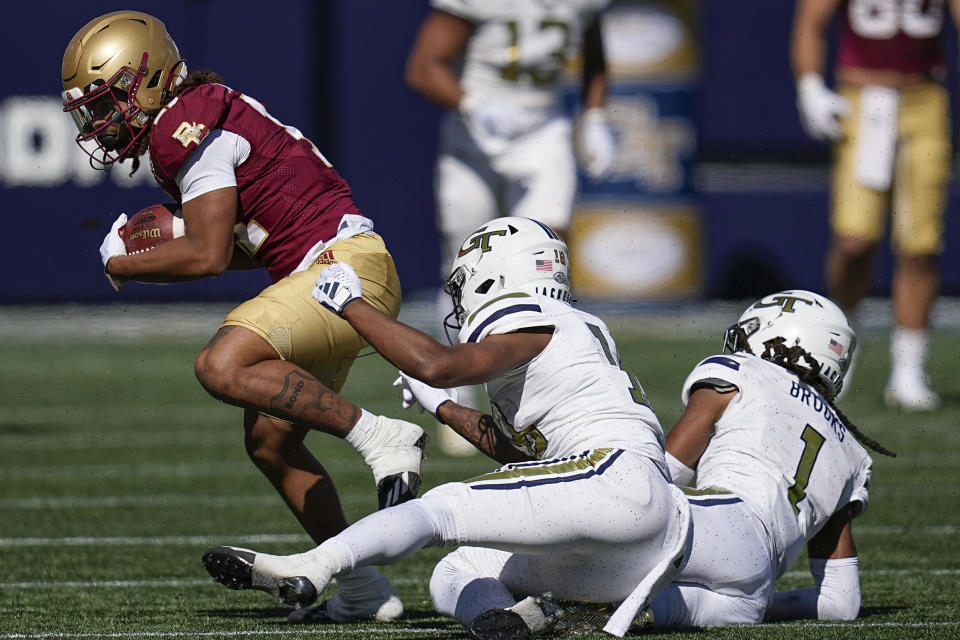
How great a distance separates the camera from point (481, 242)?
3.44 m

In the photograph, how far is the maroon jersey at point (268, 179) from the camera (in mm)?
3828

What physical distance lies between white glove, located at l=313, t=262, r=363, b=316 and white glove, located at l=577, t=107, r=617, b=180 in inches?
152

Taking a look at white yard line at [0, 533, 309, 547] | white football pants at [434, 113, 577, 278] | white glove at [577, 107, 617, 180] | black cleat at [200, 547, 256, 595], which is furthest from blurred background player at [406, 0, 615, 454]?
black cleat at [200, 547, 256, 595]

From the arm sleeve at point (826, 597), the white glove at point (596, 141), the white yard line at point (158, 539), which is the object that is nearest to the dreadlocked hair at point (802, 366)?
the arm sleeve at point (826, 597)

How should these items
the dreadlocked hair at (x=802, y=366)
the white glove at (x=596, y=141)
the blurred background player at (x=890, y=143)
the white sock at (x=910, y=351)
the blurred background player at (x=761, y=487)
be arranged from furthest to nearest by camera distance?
the blurred background player at (x=890, y=143)
the white sock at (x=910, y=351)
the white glove at (x=596, y=141)
the dreadlocked hair at (x=802, y=366)
the blurred background player at (x=761, y=487)

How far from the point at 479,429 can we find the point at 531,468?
0.43 meters

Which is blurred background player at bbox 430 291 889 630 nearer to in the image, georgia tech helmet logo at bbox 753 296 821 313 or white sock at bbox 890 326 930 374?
georgia tech helmet logo at bbox 753 296 821 313

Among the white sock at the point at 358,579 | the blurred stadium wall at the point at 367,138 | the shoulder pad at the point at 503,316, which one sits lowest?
the blurred stadium wall at the point at 367,138

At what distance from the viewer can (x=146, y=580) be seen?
159 inches

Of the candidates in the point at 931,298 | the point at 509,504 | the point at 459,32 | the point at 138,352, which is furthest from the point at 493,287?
the point at 138,352

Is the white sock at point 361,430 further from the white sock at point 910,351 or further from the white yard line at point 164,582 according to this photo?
the white sock at point 910,351

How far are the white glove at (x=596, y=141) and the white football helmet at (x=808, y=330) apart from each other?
3.20 meters

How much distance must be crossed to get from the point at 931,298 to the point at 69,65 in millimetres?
4884

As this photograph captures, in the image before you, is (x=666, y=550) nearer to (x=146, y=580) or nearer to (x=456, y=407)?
(x=456, y=407)
